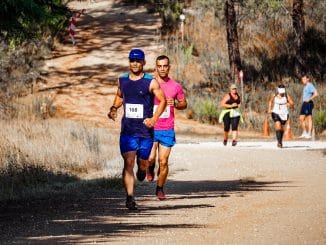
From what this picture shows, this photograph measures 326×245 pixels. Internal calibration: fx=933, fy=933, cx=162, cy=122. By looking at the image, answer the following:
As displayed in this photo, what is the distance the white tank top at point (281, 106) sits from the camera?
2384 cm

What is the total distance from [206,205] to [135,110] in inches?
69.2

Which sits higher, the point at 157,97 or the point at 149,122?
the point at 157,97

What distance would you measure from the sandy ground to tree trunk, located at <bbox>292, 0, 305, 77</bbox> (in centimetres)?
644

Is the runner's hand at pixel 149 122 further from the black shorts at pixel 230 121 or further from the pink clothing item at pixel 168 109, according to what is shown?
the black shorts at pixel 230 121

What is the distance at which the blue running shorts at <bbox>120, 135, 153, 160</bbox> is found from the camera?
39.6 ft

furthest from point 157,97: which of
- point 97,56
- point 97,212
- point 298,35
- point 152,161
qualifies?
point 97,56

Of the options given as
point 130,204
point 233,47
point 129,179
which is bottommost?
point 130,204

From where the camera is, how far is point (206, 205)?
41.8ft

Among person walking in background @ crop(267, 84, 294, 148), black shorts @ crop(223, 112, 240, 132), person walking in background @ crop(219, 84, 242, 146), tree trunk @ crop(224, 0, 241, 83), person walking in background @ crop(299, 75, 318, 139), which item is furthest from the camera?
tree trunk @ crop(224, 0, 241, 83)

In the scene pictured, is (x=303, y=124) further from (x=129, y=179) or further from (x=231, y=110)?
(x=129, y=179)

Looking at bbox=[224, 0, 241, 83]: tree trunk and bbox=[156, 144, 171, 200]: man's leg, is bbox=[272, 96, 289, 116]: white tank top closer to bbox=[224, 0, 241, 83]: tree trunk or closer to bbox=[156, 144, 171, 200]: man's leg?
bbox=[224, 0, 241, 83]: tree trunk

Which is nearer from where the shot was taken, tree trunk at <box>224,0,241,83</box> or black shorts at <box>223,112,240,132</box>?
black shorts at <box>223,112,240,132</box>

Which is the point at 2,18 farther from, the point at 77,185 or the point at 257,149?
the point at 257,149

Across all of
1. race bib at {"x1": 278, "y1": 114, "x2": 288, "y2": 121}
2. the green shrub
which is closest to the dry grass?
race bib at {"x1": 278, "y1": 114, "x2": 288, "y2": 121}
